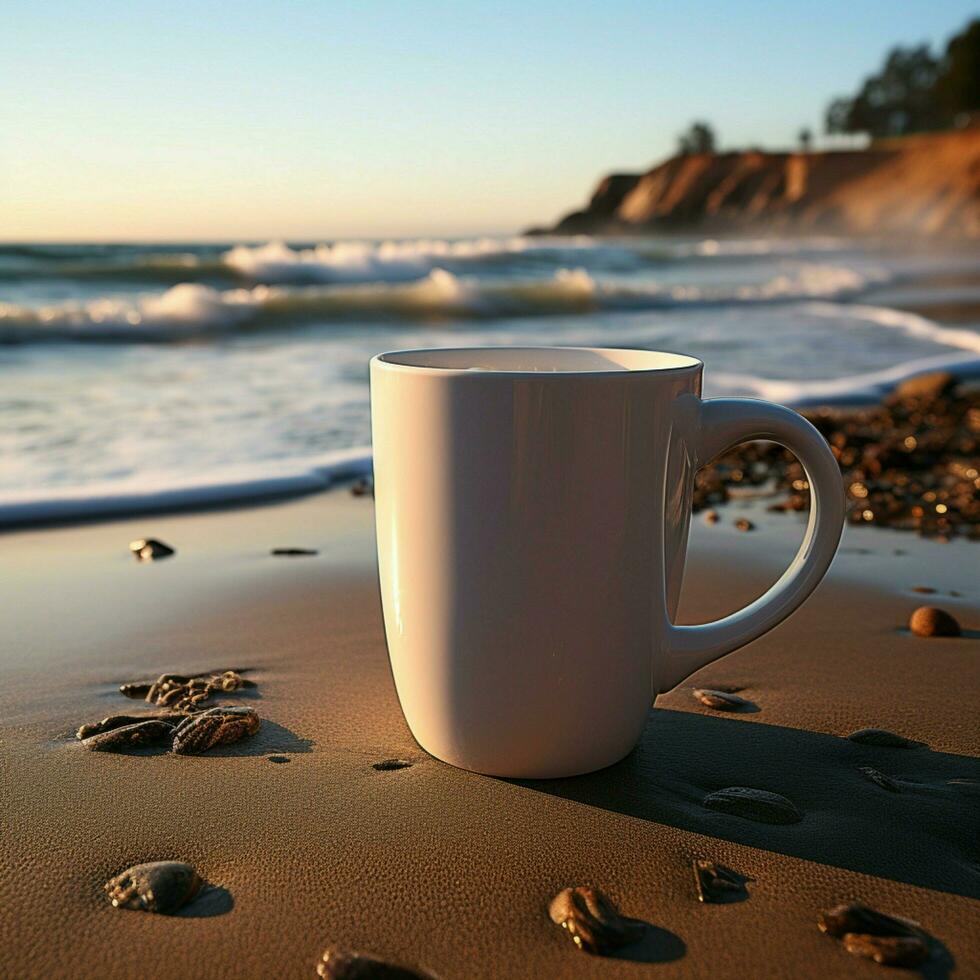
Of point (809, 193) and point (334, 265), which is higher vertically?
point (809, 193)

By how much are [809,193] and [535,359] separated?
65.3 metres

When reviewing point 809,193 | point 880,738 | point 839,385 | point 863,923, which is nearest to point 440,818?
point 863,923

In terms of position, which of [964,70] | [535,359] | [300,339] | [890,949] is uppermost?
[964,70]

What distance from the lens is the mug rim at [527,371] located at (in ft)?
4.21

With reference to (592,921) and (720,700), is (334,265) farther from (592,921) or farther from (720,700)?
(592,921)

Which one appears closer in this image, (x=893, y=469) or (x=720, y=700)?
(x=720, y=700)

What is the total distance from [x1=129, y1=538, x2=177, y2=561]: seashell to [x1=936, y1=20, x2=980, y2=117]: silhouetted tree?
64405mm

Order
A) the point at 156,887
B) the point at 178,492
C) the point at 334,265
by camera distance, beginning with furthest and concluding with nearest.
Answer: the point at 334,265
the point at 178,492
the point at 156,887

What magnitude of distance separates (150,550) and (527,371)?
5.61 ft

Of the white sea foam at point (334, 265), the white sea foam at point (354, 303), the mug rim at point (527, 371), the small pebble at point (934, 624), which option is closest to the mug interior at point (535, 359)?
the mug rim at point (527, 371)

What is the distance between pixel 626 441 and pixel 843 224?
198ft

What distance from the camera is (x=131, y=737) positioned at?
160cm

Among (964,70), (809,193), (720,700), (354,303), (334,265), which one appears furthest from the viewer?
(809,193)

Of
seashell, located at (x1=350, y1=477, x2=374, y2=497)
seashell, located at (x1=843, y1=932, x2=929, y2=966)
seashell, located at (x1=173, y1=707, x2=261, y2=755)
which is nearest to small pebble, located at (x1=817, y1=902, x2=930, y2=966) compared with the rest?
seashell, located at (x1=843, y1=932, x2=929, y2=966)
